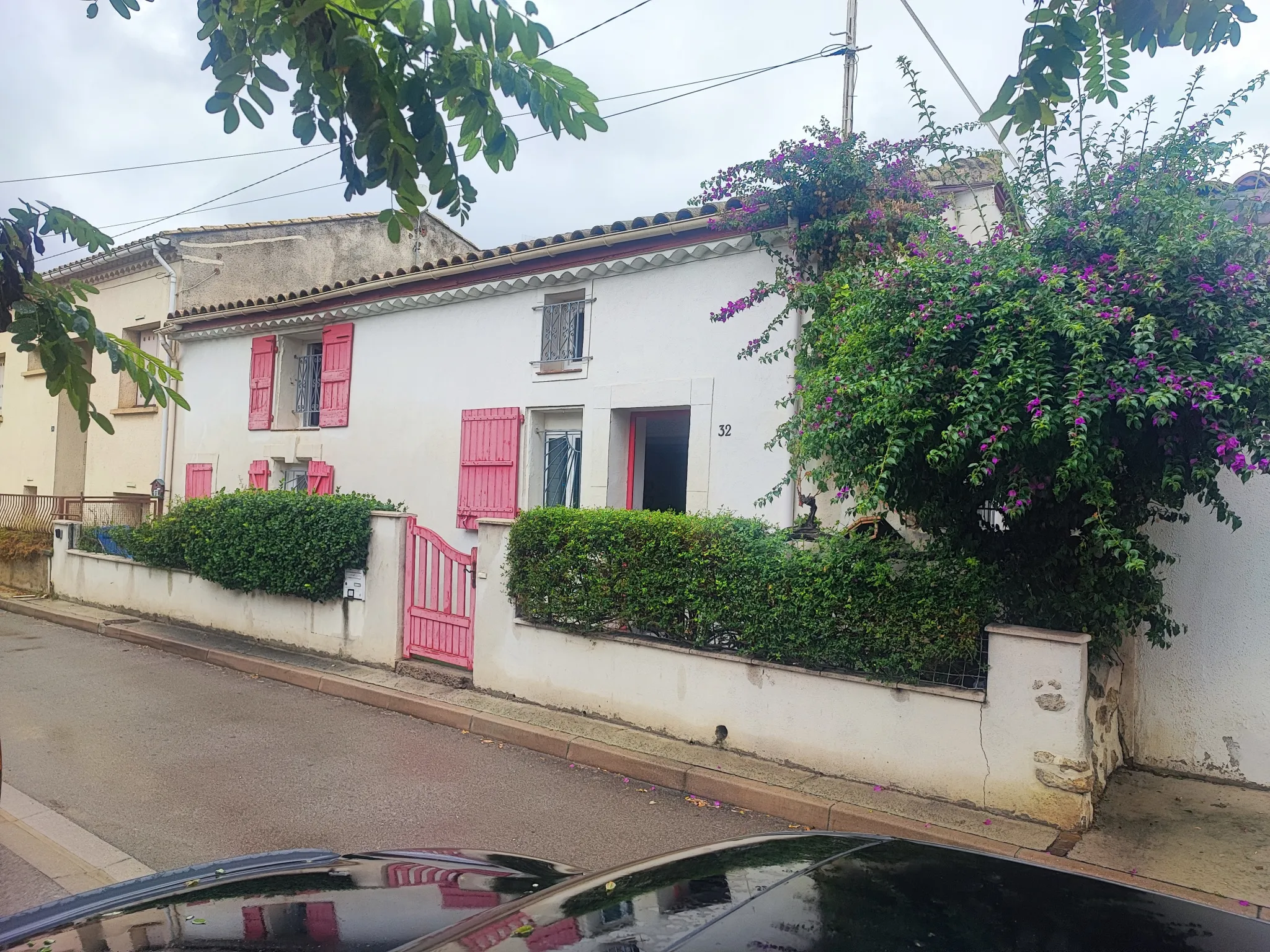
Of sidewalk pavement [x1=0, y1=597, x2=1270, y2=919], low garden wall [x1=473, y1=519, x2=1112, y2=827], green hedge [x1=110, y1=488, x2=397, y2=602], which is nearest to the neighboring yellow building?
green hedge [x1=110, y1=488, x2=397, y2=602]

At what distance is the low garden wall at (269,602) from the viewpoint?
8.82m

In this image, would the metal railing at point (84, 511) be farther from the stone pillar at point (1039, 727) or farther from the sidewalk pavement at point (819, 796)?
the stone pillar at point (1039, 727)

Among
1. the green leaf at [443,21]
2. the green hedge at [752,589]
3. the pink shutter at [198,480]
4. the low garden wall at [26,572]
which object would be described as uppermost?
the green leaf at [443,21]

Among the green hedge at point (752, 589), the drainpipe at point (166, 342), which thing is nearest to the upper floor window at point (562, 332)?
the green hedge at point (752, 589)

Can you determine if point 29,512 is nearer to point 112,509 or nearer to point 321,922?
point 112,509

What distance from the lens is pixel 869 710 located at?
559cm

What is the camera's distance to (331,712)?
25.2ft

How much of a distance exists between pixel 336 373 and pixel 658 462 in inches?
214

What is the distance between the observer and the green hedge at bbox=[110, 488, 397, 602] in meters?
9.09

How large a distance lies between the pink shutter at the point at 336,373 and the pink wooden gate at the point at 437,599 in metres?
4.49

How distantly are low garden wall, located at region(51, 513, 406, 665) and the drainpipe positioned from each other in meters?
2.03

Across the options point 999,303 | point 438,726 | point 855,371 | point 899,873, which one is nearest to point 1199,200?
point 999,303

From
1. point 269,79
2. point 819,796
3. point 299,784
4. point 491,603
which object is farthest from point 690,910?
point 491,603

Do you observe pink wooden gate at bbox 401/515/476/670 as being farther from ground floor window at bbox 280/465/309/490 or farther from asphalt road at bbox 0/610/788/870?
ground floor window at bbox 280/465/309/490
